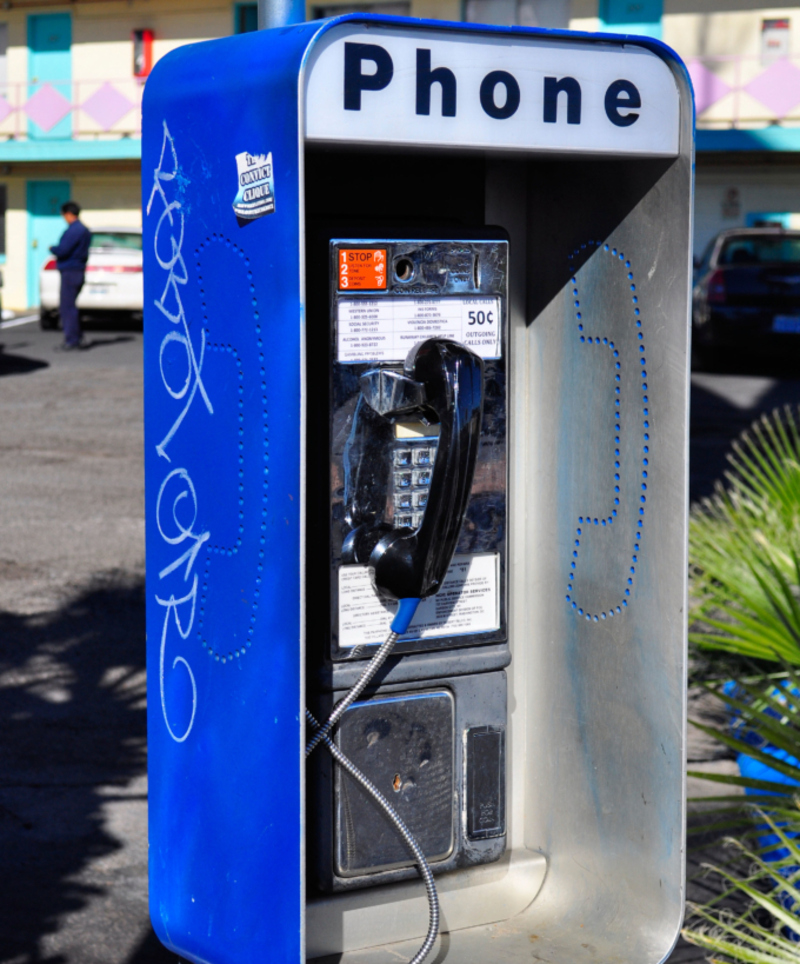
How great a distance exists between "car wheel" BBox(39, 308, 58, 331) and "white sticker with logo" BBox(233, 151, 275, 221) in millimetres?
16238

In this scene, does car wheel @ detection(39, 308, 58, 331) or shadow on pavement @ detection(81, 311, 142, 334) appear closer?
shadow on pavement @ detection(81, 311, 142, 334)

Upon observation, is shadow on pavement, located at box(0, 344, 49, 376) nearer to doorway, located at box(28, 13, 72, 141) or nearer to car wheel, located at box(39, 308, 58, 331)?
car wheel, located at box(39, 308, 58, 331)

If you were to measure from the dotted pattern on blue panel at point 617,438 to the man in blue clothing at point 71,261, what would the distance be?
12.5m

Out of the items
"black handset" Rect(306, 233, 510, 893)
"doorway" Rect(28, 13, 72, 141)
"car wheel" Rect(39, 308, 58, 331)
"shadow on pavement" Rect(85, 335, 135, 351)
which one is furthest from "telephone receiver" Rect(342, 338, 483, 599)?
"doorway" Rect(28, 13, 72, 141)

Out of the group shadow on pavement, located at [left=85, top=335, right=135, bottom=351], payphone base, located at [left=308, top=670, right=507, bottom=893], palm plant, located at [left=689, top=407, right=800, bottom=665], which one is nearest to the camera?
payphone base, located at [left=308, top=670, right=507, bottom=893]

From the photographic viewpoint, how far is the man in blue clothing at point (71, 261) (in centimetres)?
1442

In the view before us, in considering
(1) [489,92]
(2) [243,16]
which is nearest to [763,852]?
(1) [489,92]

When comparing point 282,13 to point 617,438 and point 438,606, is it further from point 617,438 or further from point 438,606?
point 438,606

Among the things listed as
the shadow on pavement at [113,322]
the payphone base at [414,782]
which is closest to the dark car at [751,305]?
the shadow on pavement at [113,322]

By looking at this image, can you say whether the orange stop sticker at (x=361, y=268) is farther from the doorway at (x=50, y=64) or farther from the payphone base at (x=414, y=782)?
the doorway at (x=50, y=64)

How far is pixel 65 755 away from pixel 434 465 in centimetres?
252

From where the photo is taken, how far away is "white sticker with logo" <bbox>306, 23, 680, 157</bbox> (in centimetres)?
196

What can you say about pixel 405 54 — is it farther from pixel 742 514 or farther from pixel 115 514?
pixel 115 514

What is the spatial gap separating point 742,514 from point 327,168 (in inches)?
108
